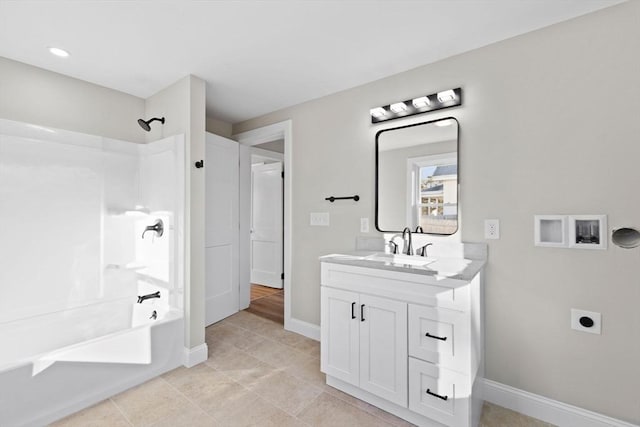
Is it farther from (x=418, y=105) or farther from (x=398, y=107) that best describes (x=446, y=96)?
(x=398, y=107)

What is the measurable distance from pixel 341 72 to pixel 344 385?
2307mm

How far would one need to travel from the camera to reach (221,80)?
245cm

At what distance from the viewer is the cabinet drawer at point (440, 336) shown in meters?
1.47

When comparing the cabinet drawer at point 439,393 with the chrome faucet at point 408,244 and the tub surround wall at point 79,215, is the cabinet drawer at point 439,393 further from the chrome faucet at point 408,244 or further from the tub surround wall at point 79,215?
the tub surround wall at point 79,215

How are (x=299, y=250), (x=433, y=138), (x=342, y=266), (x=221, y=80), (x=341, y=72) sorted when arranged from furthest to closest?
(x=299, y=250), (x=221, y=80), (x=341, y=72), (x=433, y=138), (x=342, y=266)

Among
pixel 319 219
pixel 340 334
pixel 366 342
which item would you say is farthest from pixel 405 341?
pixel 319 219

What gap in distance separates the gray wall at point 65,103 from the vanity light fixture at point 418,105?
227cm

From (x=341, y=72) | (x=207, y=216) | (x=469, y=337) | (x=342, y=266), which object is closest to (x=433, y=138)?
(x=341, y=72)

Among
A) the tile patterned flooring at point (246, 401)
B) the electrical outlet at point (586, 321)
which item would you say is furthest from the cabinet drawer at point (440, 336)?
the electrical outlet at point (586, 321)

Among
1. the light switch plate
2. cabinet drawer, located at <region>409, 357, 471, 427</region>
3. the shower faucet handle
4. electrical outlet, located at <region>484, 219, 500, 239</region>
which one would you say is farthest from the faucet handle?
the shower faucet handle

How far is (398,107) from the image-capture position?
224cm

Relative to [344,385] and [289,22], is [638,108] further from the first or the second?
[344,385]

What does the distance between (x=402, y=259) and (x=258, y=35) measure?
1.75 meters

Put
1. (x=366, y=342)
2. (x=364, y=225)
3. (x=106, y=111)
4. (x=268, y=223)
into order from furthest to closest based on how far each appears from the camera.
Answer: (x=268, y=223) < (x=106, y=111) < (x=364, y=225) < (x=366, y=342)
